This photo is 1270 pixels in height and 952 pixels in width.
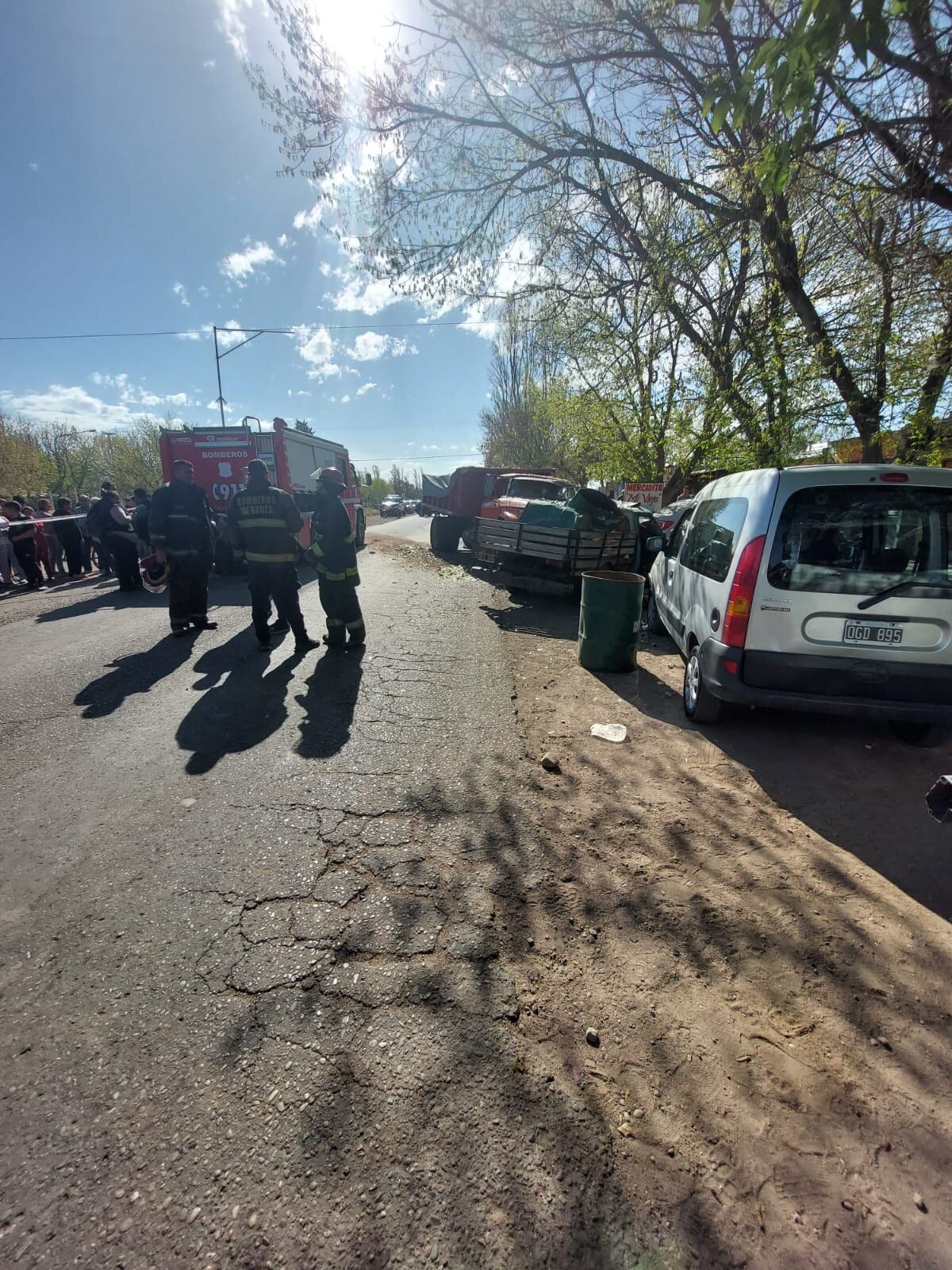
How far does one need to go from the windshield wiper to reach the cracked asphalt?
8.27 ft

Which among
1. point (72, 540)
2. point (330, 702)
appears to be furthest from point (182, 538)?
point (72, 540)

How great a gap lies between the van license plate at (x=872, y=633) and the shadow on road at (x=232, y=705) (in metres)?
4.14

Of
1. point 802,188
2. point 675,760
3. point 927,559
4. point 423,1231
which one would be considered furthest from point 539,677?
point 802,188

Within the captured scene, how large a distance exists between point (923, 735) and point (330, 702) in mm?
4667

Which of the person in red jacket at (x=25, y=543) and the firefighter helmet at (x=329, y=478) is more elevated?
the firefighter helmet at (x=329, y=478)

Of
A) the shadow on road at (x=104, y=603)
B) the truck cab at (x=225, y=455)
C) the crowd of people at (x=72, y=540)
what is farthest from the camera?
the truck cab at (x=225, y=455)

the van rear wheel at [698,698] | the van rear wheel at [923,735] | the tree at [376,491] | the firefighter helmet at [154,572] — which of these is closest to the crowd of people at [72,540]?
the firefighter helmet at [154,572]

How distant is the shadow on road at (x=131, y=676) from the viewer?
14.9 feet

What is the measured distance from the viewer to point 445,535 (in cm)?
1452

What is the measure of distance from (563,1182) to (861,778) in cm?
329

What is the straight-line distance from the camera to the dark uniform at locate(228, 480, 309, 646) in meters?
5.73

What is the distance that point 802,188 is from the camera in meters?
6.80

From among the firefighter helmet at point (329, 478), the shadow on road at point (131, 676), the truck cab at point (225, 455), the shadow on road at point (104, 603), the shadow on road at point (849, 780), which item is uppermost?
the truck cab at point (225, 455)

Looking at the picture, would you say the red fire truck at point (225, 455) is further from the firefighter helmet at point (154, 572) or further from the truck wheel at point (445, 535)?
the truck wheel at point (445, 535)
